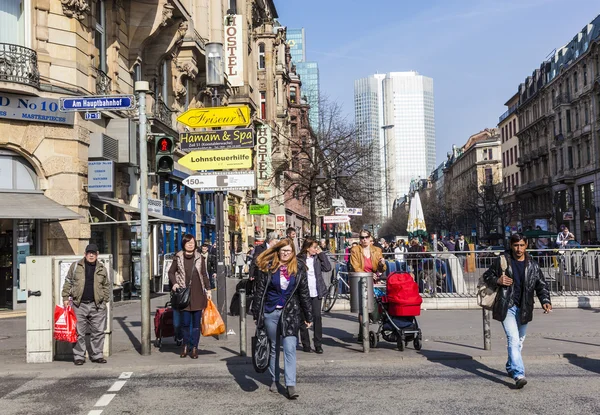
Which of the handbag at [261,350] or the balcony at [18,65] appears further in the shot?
the balcony at [18,65]

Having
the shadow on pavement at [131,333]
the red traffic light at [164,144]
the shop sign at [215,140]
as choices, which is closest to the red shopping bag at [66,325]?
the shadow on pavement at [131,333]

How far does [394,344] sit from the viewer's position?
1088cm

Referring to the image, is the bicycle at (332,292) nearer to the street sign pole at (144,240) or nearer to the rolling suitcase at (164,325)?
the rolling suitcase at (164,325)

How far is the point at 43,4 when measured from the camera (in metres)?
17.0

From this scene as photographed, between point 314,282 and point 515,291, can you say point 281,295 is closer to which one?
point 515,291

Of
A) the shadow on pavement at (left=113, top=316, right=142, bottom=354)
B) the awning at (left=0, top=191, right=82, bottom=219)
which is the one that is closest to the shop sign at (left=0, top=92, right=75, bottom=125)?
the awning at (left=0, top=191, right=82, bottom=219)

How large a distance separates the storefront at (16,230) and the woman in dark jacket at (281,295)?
34.1 feet

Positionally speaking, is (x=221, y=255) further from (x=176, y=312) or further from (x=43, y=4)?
(x=43, y=4)

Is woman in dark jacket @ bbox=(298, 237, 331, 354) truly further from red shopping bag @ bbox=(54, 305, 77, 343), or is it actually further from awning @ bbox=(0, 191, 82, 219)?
awning @ bbox=(0, 191, 82, 219)

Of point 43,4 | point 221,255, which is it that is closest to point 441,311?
point 221,255

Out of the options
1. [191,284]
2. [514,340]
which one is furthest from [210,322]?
[514,340]

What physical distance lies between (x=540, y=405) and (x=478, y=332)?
16.9 feet

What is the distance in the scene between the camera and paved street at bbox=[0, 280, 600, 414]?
6.96m

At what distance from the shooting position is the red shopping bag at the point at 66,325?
9461 mm
